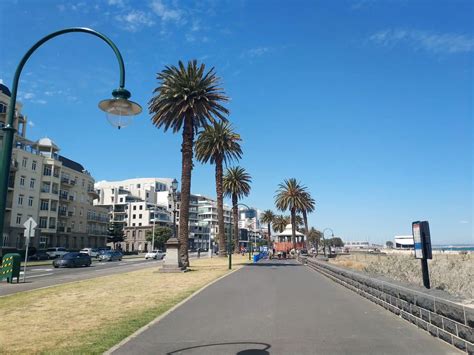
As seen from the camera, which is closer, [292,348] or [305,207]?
[292,348]

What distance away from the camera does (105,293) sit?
15617mm

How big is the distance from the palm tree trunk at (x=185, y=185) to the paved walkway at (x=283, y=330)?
18.4 metres

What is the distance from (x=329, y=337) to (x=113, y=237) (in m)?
101

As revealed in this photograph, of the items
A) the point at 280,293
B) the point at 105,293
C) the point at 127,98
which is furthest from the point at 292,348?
the point at 105,293

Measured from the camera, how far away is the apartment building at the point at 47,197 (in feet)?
208

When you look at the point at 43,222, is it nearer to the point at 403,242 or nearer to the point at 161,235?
the point at 161,235

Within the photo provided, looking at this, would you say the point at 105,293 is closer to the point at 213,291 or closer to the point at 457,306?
the point at 213,291

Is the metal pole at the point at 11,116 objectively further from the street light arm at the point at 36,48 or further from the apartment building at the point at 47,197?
the apartment building at the point at 47,197

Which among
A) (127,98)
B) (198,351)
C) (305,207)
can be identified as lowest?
(198,351)

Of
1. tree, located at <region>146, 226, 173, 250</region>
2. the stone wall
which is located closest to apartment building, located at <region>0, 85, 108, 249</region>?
tree, located at <region>146, 226, 173, 250</region>

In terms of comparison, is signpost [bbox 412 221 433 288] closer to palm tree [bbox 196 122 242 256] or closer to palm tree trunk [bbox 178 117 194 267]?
palm tree trunk [bbox 178 117 194 267]

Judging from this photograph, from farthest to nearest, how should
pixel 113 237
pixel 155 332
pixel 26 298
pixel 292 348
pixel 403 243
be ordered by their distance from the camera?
1. pixel 403 243
2. pixel 113 237
3. pixel 26 298
4. pixel 155 332
5. pixel 292 348

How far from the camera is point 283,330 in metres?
8.56

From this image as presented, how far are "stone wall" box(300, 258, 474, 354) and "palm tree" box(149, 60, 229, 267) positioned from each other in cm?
2133
